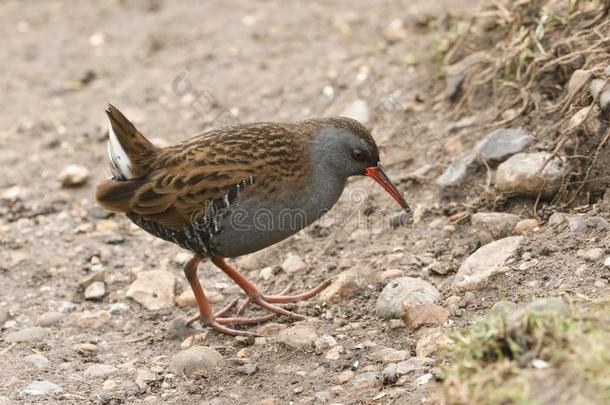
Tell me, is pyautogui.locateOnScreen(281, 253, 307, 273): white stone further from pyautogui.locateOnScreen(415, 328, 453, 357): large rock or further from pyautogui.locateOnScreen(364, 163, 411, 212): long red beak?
pyautogui.locateOnScreen(415, 328, 453, 357): large rock

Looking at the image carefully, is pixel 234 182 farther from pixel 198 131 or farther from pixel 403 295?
pixel 198 131

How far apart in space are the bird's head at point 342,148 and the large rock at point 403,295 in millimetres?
772

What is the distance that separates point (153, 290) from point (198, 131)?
234cm

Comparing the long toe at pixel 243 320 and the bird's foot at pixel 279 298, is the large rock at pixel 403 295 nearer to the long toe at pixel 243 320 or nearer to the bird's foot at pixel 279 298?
the bird's foot at pixel 279 298

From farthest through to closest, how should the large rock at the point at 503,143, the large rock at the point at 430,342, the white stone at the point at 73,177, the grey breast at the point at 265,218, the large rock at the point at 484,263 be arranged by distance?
the white stone at the point at 73,177 < the large rock at the point at 503,143 < the grey breast at the point at 265,218 < the large rock at the point at 484,263 < the large rock at the point at 430,342

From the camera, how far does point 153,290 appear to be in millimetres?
5664

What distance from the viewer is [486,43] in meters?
6.73

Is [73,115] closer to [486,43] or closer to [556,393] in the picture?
[486,43]

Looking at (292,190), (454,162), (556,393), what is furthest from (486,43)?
(556,393)

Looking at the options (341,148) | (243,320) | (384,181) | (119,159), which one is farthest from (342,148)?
(119,159)

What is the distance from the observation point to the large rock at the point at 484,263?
457 cm

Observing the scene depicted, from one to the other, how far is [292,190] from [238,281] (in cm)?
77

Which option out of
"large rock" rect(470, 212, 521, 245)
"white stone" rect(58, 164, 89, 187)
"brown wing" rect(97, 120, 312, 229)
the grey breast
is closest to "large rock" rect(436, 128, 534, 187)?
"large rock" rect(470, 212, 521, 245)

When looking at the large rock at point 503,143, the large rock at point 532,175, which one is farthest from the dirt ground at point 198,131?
the large rock at point 503,143
